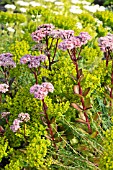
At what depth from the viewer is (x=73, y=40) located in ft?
8.48

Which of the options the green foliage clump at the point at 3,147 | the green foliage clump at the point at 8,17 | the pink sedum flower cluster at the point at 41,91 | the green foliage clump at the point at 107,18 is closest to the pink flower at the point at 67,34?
the pink sedum flower cluster at the point at 41,91

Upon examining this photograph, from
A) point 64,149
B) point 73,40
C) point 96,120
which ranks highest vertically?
point 73,40

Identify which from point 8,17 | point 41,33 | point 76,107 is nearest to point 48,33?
point 41,33

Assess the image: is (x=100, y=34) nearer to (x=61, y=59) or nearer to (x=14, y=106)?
(x=61, y=59)

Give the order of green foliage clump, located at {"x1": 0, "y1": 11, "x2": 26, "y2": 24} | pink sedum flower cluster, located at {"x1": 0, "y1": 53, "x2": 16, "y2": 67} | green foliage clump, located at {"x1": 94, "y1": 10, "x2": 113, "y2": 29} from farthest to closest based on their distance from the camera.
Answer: green foliage clump, located at {"x1": 94, "y1": 10, "x2": 113, "y2": 29}
green foliage clump, located at {"x1": 0, "y1": 11, "x2": 26, "y2": 24}
pink sedum flower cluster, located at {"x1": 0, "y1": 53, "x2": 16, "y2": 67}

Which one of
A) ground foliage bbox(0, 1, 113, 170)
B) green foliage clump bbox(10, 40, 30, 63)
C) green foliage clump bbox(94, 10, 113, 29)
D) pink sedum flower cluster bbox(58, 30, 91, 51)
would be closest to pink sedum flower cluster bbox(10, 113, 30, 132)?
ground foliage bbox(0, 1, 113, 170)

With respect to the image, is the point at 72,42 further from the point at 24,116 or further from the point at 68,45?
the point at 24,116

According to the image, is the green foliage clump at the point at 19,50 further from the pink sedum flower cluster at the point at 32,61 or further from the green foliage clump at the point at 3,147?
the green foliage clump at the point at 3,147

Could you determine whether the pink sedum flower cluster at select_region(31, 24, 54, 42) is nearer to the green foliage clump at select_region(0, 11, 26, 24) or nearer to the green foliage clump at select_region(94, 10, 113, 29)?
the green foliage clump at select_region(0, 11, 26, 24)

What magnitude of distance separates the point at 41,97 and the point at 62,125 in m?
0.80

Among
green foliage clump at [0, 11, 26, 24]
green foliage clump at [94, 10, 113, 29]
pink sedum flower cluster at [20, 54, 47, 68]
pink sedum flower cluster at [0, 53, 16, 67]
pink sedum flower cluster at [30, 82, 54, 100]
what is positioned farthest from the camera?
green foliage clump at [94, 10, 113, 29]

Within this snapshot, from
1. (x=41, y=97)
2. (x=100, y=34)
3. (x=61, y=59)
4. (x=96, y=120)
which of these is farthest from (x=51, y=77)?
(x=100, y=34)

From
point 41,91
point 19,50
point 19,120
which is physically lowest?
point 19,120

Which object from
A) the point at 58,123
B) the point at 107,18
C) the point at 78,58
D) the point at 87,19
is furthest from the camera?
the point at 87,19
